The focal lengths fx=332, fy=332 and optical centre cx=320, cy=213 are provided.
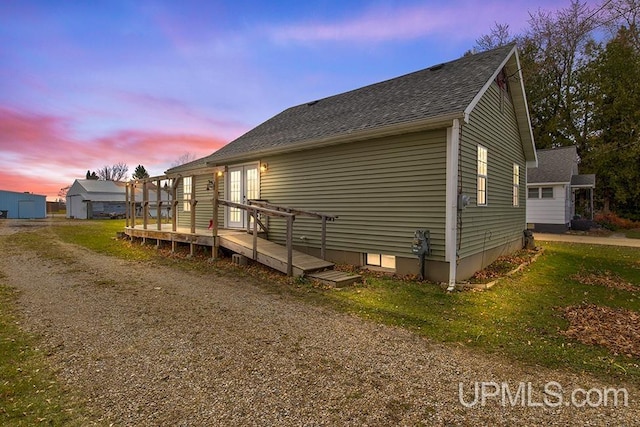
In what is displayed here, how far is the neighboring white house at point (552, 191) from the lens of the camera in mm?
18828

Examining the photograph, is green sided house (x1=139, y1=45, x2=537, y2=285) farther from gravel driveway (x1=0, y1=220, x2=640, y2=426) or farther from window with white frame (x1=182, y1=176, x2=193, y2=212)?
gravel driveway (x1=0, y1=220, x2=640, y2=426)

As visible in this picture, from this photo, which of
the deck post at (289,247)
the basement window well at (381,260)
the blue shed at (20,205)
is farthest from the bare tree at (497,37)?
the blue shed at (20,205)

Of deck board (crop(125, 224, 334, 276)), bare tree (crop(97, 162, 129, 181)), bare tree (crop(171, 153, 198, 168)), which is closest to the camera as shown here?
deck board (crop(125, 224, 334, 276))

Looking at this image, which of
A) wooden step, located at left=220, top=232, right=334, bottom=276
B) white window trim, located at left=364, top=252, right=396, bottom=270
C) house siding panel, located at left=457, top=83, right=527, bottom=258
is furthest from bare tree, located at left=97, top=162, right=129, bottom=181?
house siding panel, located at left=457, top=83, right=527, bottom=258

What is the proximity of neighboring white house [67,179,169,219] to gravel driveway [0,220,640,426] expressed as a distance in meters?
32.3

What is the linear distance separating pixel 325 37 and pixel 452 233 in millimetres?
11576

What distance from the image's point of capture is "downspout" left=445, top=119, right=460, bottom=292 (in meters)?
6.83

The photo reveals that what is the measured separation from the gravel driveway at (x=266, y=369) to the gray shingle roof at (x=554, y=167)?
19.2 metres

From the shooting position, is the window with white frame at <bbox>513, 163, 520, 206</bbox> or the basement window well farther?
the window with white frame at <bbox>513, 163, 520, 206</bbox>

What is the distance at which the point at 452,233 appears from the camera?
691 cm

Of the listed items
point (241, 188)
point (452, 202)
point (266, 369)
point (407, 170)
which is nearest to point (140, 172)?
point (241, 188)

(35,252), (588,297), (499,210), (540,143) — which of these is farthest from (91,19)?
(540,143)

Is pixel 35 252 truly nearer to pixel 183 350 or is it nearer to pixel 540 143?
pixel 183 350

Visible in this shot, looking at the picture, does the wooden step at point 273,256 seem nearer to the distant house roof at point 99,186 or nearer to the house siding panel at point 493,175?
the house siding panel at point 493,175
